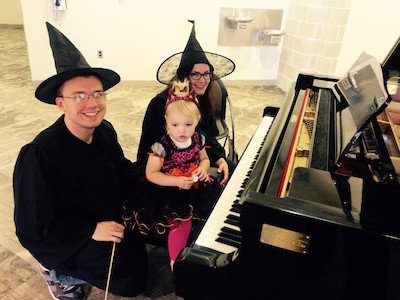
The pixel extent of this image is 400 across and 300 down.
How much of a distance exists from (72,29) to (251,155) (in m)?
3.80

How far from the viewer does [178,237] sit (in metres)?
1.58

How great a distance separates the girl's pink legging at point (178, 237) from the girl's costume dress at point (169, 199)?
27 millimetres

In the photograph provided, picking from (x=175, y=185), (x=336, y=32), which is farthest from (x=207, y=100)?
(x=336, y=32)

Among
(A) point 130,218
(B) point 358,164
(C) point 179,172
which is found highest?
(B) point 358,164

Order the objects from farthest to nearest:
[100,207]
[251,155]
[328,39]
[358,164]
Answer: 1. [328,39]
2. [251,155]
3. [100,207]
4. [358,164]

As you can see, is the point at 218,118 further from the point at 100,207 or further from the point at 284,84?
the point at 284,84

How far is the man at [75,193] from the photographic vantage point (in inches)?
55.7

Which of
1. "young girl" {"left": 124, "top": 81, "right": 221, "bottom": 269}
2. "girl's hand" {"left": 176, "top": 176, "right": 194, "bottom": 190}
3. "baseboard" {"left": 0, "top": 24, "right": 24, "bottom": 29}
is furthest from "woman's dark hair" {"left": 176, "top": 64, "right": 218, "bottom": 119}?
"baseboard" {"left": 0, "top": 24, "right": 24, "bottom": 29}

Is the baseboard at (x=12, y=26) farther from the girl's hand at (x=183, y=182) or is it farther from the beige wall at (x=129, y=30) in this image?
the girl's hand at (x=183, y=182)

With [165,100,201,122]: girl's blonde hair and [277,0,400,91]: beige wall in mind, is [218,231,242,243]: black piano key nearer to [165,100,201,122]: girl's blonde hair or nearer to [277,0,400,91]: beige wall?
[165,100,201,122]: girl's blonde hair

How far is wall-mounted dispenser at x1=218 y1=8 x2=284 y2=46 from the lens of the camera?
4953mm

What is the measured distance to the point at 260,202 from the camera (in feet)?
3.04

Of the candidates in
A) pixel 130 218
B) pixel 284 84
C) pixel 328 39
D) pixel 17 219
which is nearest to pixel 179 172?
pixel 130 218

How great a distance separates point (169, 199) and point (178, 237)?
171mm
